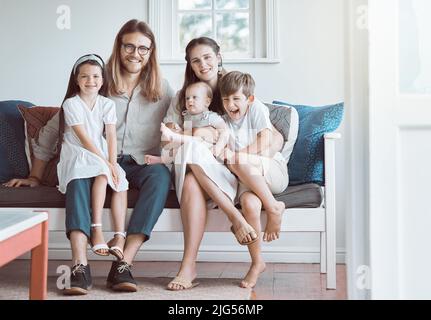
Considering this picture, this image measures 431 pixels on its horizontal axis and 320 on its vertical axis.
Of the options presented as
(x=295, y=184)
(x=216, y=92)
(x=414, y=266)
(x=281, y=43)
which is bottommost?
(x=414, y=266)

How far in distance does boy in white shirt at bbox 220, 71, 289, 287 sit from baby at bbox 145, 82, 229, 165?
5cm

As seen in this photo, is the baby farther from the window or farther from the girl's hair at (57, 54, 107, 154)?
the window

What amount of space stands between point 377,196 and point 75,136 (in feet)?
4.14

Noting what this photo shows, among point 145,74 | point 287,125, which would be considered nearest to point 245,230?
point 287,125

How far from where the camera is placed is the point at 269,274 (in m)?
2.92

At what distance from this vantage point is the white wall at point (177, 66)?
10.6 feet

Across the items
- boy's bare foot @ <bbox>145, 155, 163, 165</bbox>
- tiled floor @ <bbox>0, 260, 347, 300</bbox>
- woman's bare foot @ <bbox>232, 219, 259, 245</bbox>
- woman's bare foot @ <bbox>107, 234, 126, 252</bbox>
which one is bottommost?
tiled floor @ <bbox>0, 260, 347, 300</bbox>

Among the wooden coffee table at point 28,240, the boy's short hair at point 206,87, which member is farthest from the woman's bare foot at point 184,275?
the boy's short hair at point 206,87

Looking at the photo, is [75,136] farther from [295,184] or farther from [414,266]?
[414,266]

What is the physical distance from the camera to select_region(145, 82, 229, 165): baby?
2.58 m

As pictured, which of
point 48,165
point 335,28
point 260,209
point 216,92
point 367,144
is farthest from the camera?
point 335,28

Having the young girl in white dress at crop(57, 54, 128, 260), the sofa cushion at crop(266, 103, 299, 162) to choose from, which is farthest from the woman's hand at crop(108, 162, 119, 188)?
the sofa cushion at crop(266, 103, 299, 162)

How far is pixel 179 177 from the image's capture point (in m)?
2.52

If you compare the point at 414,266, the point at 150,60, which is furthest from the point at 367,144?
the point at 150,60
